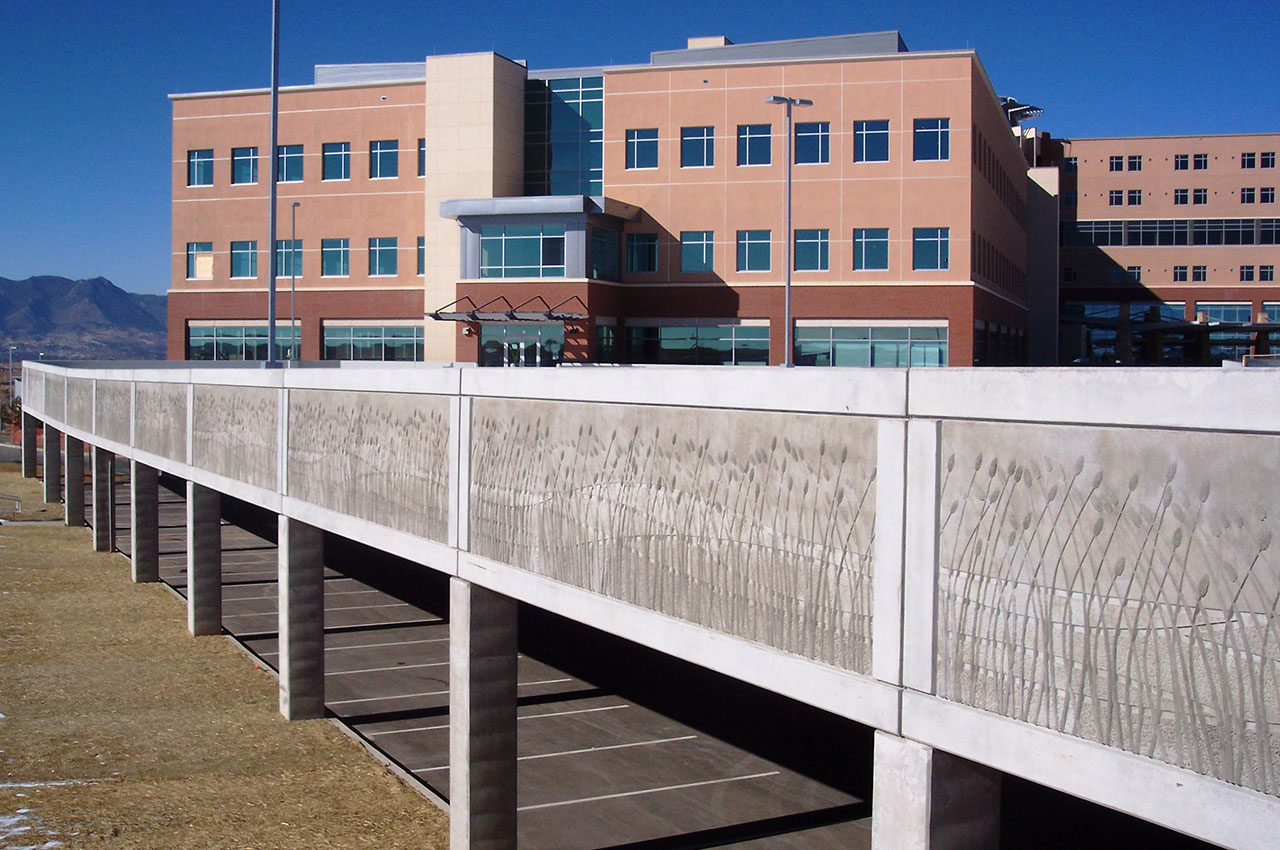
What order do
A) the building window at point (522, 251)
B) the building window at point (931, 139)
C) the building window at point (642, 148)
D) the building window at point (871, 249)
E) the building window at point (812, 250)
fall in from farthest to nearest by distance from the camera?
the building window at point (642, 148) < the building window at point (522, 251) < the building window at point (812, 250) < the building window at point (871, 249) < the building window at point (931, 139)

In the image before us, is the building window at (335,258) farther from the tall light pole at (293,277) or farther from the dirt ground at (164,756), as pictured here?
the dirt ground at (164,756)

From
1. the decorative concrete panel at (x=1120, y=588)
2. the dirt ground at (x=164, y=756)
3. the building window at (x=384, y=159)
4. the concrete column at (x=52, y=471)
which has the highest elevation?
the building window at (x=384, y=159)

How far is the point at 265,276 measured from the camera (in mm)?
61656

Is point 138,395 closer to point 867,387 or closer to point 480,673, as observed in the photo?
point 480,673

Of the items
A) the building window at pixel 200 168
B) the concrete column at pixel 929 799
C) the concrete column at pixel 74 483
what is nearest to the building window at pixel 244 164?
the building window at pixel 200 168

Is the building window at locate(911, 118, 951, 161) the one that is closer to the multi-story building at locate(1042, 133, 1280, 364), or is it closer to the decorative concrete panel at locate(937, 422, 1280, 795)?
the multi-story building at locate(1042, 133, 1280, 364)

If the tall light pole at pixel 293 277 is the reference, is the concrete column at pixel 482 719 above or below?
below

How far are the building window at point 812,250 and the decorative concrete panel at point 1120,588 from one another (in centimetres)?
4317

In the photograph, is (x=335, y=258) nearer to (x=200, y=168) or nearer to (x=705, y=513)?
(x=200, y=168)

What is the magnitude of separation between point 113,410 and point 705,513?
27495 mm

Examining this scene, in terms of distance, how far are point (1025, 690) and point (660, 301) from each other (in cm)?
4633

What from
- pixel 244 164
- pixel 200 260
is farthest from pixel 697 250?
pixel 200 260

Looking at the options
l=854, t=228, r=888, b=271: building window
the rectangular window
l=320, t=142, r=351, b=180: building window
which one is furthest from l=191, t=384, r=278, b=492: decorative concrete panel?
the rectangular window

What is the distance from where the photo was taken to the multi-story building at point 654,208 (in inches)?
1886
